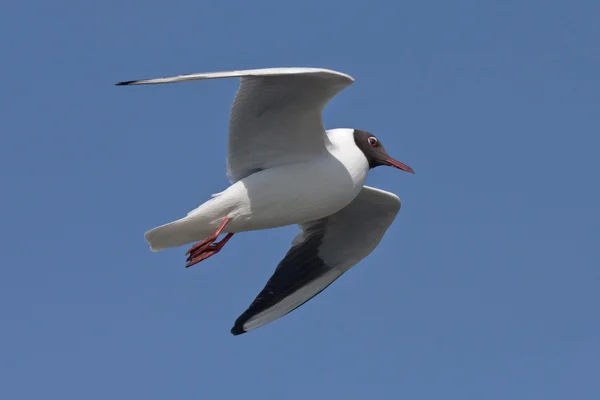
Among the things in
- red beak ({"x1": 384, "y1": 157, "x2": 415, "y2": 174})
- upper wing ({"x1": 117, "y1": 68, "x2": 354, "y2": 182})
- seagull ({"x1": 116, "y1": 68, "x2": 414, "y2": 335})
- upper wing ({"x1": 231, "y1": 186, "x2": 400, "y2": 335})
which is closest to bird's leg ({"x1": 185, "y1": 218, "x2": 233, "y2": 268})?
seagull ({"x1": 116, "y1": 68, "x2": 414, "y2": 335})

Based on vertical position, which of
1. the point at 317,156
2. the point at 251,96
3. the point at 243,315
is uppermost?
the point at 251,96

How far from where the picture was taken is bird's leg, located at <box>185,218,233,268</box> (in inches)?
461

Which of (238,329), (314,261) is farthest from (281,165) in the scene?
(238,329)

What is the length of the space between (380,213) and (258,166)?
1.88 metres

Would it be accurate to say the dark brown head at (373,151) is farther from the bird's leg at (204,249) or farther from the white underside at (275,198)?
the bird's leg at (204,249)

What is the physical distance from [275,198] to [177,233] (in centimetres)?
108

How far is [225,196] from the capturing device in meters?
11.6

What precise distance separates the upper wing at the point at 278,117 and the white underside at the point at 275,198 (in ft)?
0.54

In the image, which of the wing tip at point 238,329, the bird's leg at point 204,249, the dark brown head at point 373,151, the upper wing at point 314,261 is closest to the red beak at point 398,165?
the dark brown head at point 373,151

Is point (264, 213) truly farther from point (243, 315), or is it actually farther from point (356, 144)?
point (243, 315)

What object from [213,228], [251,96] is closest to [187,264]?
[213,228]

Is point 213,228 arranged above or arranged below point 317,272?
above

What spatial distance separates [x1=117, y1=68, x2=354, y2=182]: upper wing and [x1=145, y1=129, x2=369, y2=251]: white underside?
0.54 feet

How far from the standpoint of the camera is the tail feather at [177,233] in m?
11.6
